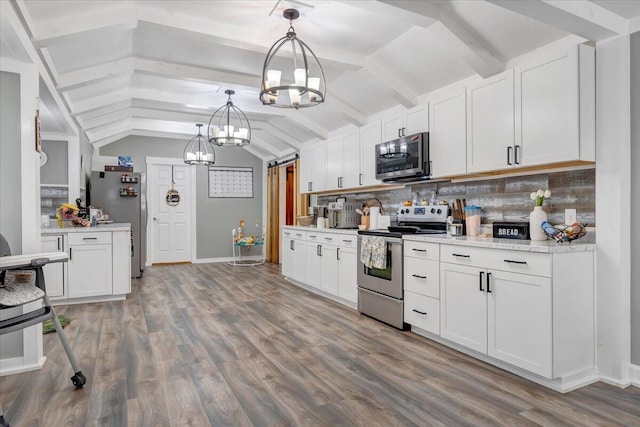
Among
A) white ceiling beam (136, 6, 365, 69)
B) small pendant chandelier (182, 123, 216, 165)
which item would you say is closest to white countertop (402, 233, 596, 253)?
white ceiling beam (136, 6, 365, 69)

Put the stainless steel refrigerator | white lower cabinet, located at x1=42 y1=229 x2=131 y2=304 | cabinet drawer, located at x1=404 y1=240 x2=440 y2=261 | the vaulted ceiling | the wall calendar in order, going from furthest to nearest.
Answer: the wall calendar
the stainless steel refrigerator
white lower cabinet, located at x1=42 y1=229 x2=131 y2=304
cabinet drawer, located at x1=404 y1=240 x2=440 y2=261
the vaulted ceiling

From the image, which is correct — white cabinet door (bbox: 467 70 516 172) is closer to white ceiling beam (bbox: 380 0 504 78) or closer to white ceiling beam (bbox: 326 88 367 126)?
white ceiling beam (bbox: 380 0 504 78)

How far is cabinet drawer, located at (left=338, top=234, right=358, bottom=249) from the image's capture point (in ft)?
14.3

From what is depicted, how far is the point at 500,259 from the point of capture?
2.63 meters

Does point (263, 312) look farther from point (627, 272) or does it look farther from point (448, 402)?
point (627, 272)

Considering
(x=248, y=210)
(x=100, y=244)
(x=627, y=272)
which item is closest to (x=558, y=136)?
(x=627, y=272)

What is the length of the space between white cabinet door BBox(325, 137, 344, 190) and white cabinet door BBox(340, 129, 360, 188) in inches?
3.3

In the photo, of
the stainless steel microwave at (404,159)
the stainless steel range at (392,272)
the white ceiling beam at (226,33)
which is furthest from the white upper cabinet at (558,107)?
the white ceiling beam at (226,33)

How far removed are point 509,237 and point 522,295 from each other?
638 millimetres

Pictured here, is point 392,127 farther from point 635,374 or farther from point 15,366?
point 15,366

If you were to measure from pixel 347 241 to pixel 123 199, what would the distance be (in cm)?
410

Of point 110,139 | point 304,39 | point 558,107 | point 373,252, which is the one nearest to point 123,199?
point 110,139

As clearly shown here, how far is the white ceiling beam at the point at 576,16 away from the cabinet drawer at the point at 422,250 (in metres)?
1.71

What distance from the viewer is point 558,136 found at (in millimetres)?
2605
